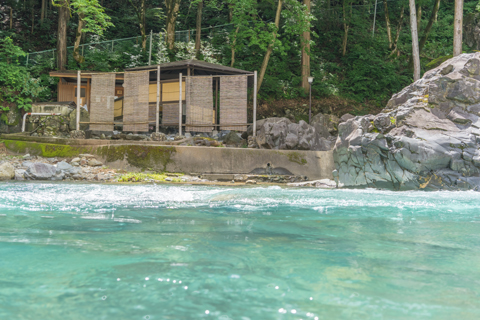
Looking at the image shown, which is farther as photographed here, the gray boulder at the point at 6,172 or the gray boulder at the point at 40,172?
the gray boulder at the point at 40,172

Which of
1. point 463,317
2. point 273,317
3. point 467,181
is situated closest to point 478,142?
point 467,181

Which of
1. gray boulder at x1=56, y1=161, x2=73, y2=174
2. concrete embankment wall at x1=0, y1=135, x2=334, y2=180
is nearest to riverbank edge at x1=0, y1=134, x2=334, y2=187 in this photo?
concrete embankment wall at x1=0, y1=135, x2=334, y2=180

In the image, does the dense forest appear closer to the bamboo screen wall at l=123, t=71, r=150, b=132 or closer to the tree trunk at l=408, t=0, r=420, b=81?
the tree trunk at l=408, t=0, r=420, b=81

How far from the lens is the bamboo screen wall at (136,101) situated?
14148 mm

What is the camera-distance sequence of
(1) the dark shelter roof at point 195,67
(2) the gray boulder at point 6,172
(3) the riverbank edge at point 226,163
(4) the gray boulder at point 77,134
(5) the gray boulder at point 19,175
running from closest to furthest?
1. (2) the gray boulder at point 6,172
2. (5) the gray boulder at point 19,175
3. (3) the riverbank edge at point 226,163
4. (4) the gray boulder at point 77,134
5. (1) the dark shelter roof at point 195,67

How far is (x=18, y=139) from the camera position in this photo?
14.1 metres

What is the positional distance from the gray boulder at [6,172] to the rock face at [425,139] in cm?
935

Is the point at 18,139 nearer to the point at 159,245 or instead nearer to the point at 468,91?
the point at 159,245

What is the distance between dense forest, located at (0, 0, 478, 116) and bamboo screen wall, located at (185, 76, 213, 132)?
22.3ft

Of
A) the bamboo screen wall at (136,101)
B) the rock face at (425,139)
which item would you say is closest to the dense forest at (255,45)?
the bamboo screen wall at (136,101)

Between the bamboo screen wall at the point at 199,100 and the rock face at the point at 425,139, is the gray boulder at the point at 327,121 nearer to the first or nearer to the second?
the bamboo screen wall at the point at 199,100

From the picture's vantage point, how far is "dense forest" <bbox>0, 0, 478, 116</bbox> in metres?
19.7

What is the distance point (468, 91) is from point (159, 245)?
34.0 ft

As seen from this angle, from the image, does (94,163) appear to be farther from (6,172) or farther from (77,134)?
(77,134)
